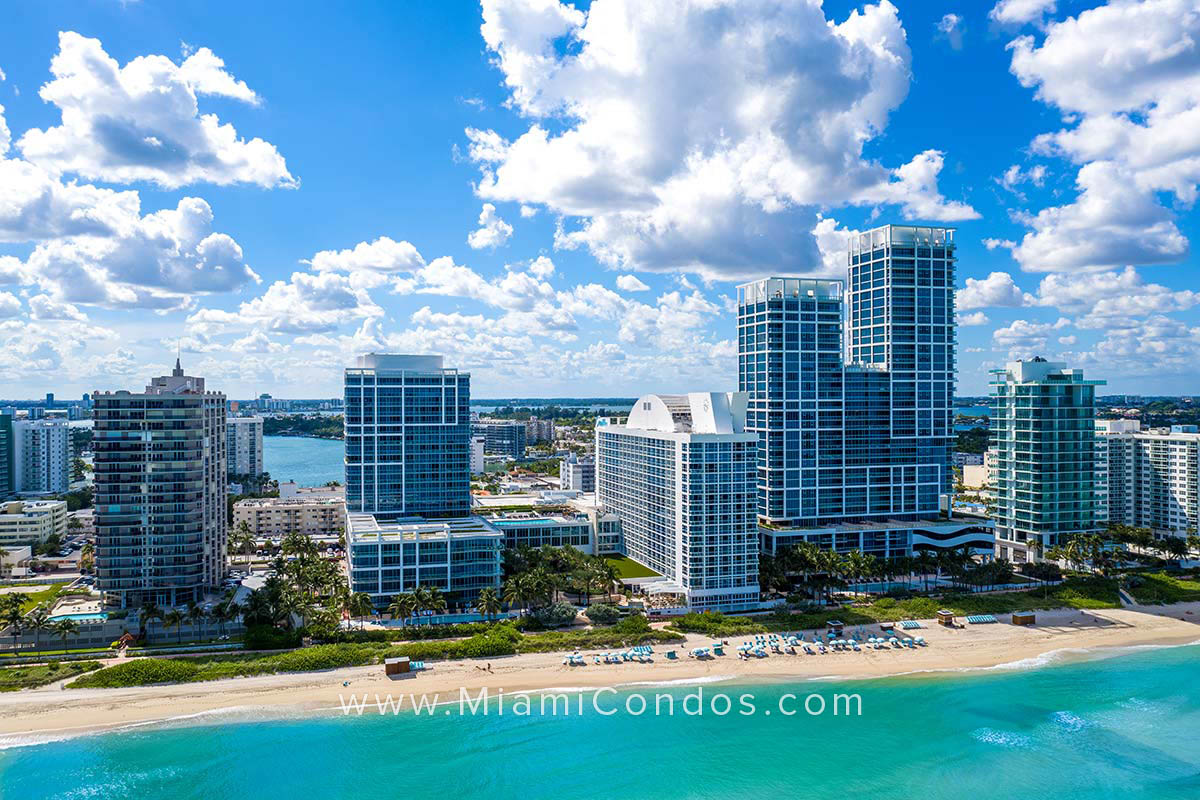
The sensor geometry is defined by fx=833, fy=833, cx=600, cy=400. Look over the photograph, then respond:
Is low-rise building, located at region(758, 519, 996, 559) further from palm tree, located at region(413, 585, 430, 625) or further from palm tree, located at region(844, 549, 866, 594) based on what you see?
palm tree, located at region(413, 585, 430, 625)

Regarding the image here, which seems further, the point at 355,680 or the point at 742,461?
the point at 742,461

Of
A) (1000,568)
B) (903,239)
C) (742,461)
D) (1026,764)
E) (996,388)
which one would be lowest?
(1026,764)

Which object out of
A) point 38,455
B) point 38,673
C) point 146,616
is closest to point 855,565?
point 146,616

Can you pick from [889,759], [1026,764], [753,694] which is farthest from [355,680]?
[1026,764]

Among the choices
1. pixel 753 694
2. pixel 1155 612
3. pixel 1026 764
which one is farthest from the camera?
pixel 1155 612

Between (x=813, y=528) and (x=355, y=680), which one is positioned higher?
(x=813, y=528)

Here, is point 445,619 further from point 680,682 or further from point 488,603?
point 680,682

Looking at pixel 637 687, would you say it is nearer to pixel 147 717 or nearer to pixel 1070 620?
pixel 147 717

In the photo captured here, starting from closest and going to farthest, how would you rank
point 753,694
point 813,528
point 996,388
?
point 753,694, point 813,528, point 996,388
